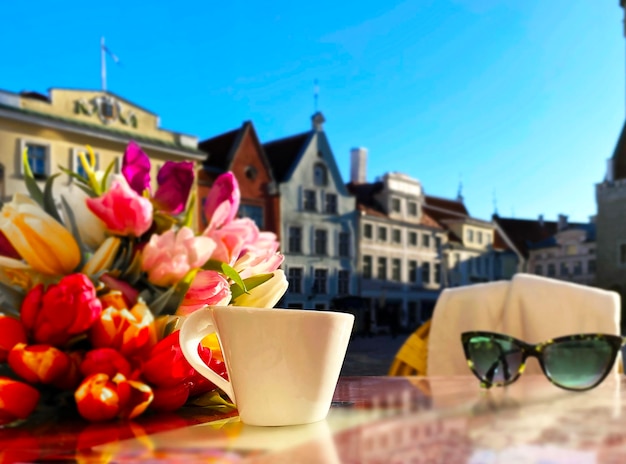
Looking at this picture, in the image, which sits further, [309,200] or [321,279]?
[309,200]

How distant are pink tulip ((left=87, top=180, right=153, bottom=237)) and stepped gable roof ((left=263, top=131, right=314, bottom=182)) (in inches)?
286

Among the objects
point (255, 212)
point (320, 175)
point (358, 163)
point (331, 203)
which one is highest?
point (358, 163)

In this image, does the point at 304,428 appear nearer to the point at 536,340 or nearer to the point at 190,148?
the point at 536,340

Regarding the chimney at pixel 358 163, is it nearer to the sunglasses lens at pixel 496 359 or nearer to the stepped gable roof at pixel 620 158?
the stepped gable roof at pixel 620 158

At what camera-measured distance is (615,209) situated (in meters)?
8.80

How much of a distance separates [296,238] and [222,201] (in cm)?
703

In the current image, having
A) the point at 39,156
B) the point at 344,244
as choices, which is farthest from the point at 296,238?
the point at 39,156

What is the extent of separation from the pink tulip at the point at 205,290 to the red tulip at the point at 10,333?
0.24 feet

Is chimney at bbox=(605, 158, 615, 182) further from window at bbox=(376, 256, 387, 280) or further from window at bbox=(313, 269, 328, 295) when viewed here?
window at bbox=(313, 269, 328, 295)

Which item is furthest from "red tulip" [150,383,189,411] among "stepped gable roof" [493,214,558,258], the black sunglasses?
"stepped gable roof" [493,214,558,258]

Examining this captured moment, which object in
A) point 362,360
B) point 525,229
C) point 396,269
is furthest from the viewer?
point 525,229

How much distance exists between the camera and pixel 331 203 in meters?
7.96

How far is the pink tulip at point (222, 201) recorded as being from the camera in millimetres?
356

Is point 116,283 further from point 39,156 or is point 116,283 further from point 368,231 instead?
point 368,231
